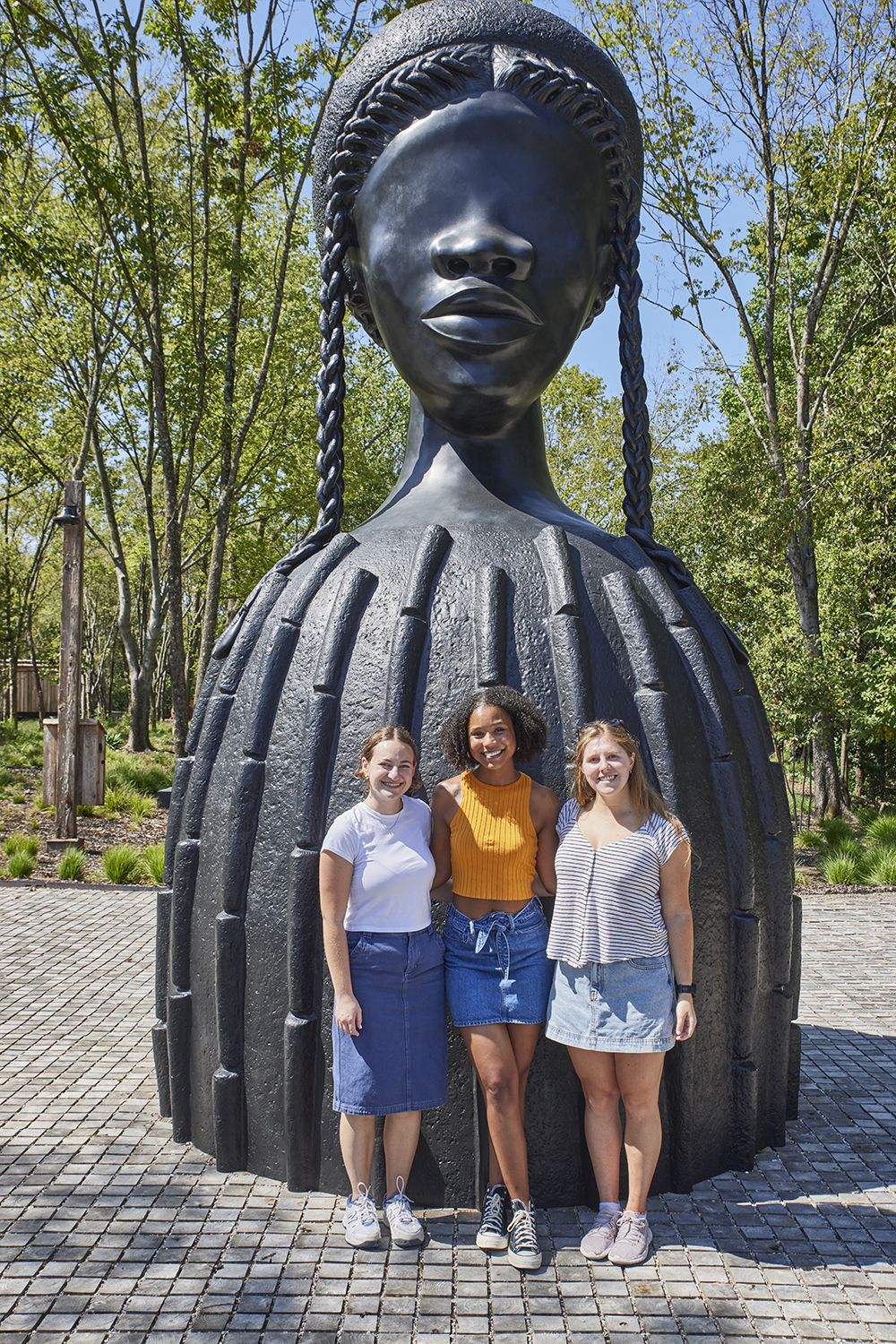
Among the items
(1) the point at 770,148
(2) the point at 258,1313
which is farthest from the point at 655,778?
(1) the point at 770,148

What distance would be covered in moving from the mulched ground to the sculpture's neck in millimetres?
7461

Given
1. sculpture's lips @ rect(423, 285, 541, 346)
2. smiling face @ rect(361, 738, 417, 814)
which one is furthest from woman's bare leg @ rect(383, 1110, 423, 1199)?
sculpture's lips @ rect(423, 285, 541, 346)

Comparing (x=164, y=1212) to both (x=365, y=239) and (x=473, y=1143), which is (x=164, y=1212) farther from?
(x=365, y=239)

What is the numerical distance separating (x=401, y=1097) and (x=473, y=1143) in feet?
1.14

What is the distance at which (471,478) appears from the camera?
4.02 metres

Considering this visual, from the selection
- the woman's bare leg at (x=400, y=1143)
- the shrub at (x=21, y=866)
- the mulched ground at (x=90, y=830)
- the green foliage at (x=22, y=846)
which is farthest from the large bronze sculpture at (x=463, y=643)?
the mulched ground at (x=90, y=830)

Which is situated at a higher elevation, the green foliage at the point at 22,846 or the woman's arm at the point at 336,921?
the woman's arm at the point at 336,921

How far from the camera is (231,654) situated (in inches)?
152

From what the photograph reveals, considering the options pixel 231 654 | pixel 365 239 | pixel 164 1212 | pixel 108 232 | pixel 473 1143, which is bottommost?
pixel 164 1212

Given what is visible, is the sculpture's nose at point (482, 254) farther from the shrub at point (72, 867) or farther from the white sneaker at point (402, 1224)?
the shrub at point (72, 867)

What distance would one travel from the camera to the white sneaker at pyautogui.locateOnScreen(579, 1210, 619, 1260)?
2908 millimetres

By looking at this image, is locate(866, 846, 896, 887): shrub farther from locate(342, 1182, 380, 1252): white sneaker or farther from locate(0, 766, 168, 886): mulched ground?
locate(342, 1182, 380, 1252): white sneaker

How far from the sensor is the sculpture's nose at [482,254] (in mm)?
3598

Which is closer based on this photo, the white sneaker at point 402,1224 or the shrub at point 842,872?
the white sneaker at point 402,1224
